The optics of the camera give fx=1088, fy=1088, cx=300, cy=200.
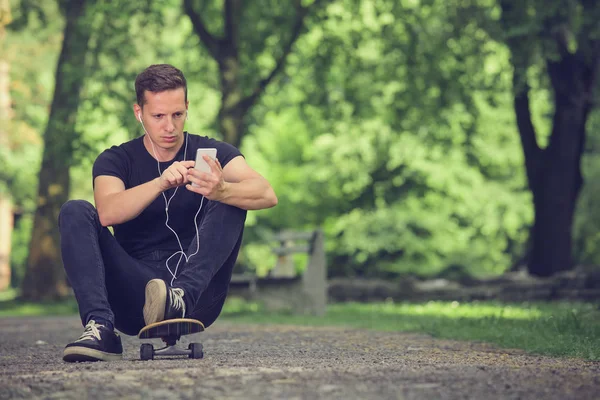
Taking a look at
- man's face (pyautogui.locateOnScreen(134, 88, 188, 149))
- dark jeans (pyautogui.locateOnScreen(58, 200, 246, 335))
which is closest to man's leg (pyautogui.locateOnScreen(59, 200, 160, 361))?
dark jeans (pyautogui.locateOnScreen(58, 200, 246, 335))

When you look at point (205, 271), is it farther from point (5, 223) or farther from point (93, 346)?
point (5, 223)

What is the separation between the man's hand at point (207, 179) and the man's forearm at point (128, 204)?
234mm

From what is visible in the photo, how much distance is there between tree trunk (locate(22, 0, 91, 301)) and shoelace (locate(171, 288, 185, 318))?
15004 millimetres

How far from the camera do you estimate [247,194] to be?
5.83 m

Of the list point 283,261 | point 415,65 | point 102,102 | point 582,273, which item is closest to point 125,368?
point 283,261

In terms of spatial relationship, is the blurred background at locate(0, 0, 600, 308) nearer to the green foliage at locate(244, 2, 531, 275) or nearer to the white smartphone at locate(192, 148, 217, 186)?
the green foliage at locate(244, 2, 531, 275)

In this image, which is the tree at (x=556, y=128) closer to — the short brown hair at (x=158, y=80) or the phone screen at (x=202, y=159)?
the short brown hair at (x=158, y=80)

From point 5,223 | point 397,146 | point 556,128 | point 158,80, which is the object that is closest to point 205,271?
point 158,80

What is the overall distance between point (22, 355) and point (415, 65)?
50.5 feet

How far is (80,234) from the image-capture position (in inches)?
226

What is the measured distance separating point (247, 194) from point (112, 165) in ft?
2.66

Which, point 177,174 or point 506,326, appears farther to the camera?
point 506,326

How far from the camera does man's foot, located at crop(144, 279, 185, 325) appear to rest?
5.45 meters

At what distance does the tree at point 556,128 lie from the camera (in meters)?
16.9
